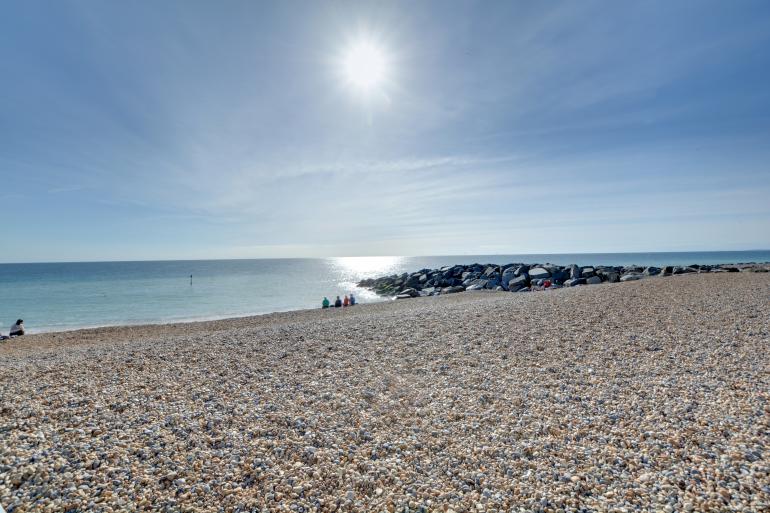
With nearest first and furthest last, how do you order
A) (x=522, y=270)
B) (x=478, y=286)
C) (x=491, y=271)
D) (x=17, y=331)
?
(x=17, y=331) → (x=478, y=286) → (x=522, y=270) → (x=491, y=271)

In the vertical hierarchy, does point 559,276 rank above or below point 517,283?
above

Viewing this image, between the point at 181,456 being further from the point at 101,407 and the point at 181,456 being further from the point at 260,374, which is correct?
the point at 260,374

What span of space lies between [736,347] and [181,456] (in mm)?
9969

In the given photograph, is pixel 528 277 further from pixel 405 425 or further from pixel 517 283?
pixel 405 425

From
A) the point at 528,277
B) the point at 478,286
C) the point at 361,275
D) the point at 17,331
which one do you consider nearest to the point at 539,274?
the point at 528,277

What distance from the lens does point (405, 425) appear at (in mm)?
4535

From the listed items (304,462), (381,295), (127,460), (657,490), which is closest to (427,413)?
(304,462)

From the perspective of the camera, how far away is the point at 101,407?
5.03 metres

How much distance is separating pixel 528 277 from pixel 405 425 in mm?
24923

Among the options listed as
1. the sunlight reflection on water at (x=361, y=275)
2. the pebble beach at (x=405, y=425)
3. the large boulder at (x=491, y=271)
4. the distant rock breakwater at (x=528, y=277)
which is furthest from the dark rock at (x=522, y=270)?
the pebble beach at (x=405, y=425)

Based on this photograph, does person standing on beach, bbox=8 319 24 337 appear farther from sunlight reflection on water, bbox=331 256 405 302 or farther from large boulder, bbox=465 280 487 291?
large boulder, bbox=465 280 487 291

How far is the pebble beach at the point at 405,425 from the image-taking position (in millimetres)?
3221

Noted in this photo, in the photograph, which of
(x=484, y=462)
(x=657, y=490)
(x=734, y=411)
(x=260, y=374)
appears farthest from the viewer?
(x=260, y=374)

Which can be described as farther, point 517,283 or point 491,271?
point 491,271
